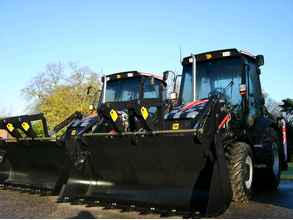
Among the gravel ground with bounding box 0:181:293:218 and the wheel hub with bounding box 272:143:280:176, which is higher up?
the wheel hub with bounding box 272:143:280:176

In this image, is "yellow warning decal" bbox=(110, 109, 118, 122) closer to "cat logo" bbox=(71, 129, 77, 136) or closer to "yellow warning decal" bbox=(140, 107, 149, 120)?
"yellow warning decal" bbox=(140, 107, 149, 120)

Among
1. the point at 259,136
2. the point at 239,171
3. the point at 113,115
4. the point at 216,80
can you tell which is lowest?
the point at 239,171

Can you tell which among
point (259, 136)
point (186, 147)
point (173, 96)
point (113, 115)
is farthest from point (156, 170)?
point (259, 136)

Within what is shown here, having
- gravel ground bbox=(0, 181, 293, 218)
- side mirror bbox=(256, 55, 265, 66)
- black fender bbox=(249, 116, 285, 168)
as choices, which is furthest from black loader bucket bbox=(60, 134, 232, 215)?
side mirror bbox=(256, 55, 265, 66)

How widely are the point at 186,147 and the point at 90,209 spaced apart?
176 cm

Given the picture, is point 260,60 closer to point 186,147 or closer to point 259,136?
point 259,136

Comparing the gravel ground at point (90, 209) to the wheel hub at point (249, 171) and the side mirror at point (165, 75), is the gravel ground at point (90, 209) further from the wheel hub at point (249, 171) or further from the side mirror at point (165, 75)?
the side mirror at point (165, 75)

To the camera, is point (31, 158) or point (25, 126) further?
point (31, 158)

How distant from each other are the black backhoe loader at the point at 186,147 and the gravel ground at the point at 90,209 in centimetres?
21

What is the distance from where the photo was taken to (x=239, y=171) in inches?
235

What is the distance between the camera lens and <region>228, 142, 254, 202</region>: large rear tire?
19.4 ft

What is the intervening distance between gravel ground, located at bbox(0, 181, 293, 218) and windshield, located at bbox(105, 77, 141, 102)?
3.12 metres

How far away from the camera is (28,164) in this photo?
8.34 metres

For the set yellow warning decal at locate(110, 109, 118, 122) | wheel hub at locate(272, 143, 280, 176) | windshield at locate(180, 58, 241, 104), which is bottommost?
wheel hub at locate(272, 143, 280, 176)
